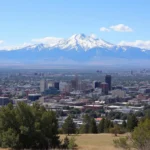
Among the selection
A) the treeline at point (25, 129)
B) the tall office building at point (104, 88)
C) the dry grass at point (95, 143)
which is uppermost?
the treeline at point (25, 129)

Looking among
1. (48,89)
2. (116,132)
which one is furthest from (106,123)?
(48,89)

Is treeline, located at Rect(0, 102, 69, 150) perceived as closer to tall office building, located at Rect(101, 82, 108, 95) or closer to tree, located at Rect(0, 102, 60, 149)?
tree, located at Rect(0, 102, 60, 149)

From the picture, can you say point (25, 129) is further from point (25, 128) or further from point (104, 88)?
point (104, 88)

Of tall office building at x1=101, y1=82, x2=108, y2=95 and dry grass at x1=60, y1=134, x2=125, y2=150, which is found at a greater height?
dry grass at x1=60, y1=134, x2=125, y2=150

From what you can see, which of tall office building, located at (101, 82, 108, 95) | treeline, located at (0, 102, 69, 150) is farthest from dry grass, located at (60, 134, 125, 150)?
tall office building, located at (101, 82, 108, 95)

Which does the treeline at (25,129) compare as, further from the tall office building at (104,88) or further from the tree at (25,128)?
the tall office building at (104,88)

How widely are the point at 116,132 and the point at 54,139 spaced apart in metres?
11.6

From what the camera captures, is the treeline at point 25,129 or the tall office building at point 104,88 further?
the tall office building at point 104,88

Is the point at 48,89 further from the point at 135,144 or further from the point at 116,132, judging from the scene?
the point at 135,144

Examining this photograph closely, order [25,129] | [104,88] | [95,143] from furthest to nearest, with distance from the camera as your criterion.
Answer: [104,88] < [95,143] < [25,129]

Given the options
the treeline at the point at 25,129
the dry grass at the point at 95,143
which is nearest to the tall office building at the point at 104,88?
the dry grass at the point at 95,143

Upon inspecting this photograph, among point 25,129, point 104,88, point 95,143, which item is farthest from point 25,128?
point 104,88

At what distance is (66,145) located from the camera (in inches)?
826

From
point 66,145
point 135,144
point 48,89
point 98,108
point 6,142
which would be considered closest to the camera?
point 135,144
